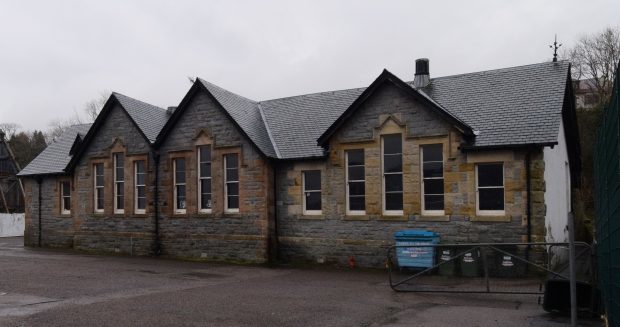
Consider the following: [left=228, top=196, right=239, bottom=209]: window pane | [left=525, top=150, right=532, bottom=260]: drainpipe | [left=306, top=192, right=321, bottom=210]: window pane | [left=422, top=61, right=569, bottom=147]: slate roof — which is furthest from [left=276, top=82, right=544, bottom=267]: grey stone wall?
[left=228, top=196, right=239, bottom=209]: window pane

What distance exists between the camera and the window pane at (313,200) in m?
18.8

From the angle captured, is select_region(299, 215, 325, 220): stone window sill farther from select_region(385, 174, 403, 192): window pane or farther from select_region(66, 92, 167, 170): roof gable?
select_region(66, 92, 167, 170): roof gable

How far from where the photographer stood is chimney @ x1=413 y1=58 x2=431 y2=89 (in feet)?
64.4

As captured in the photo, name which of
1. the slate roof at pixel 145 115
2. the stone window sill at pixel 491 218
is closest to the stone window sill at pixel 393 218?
the stone window sill at pixel 491 218

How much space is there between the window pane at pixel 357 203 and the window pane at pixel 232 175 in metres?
4.55

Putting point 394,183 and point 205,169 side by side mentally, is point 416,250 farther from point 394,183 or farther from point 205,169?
point 205,169

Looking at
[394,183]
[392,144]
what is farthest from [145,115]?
[394,183]

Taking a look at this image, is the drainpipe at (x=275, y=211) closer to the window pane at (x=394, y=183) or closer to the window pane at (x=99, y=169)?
the window pane at (x=394, y=183)

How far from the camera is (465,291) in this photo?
1181cm

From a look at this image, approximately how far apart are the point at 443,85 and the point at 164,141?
10952mm

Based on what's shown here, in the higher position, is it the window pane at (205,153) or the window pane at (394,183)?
the window pane at (205,153)

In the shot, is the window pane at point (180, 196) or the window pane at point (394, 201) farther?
the window pane at point (180, 196)

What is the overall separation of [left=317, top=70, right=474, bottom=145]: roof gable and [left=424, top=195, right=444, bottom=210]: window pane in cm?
220

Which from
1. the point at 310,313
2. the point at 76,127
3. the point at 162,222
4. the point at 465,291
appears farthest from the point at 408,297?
the point at 76,127
